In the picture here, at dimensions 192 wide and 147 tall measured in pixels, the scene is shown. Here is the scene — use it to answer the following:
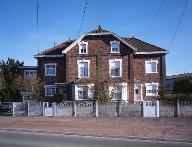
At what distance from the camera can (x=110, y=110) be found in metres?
32.6

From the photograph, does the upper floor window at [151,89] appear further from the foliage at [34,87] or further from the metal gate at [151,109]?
the metal gate at [151,109]

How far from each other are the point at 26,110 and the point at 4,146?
20572 millimetres

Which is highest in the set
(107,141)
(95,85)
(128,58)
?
(128,58)

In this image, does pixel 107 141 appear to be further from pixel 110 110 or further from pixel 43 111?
pixel 43 111

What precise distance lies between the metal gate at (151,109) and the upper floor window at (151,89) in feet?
45.1

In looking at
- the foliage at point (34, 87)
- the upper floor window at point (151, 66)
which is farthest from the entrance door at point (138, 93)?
the foliage at point (34, 87)

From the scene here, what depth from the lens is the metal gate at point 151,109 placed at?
3095cm

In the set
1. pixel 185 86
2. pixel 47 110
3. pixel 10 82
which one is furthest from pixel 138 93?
pixel 10 82

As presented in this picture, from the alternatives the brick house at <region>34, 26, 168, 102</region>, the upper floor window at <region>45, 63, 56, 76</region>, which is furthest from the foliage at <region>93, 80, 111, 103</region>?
the upper floor window at <region>45, 63, 56, 76</region>

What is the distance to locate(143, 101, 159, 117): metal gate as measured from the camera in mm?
30953

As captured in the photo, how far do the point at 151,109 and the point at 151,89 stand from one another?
14.3m

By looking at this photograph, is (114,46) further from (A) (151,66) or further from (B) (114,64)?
(A) (151,66)

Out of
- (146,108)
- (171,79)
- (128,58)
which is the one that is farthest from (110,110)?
(171,79)

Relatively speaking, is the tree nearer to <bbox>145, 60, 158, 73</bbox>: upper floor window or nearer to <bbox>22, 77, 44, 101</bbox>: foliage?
<bbox>22, 77, 44, 101</bbox>: foliage
